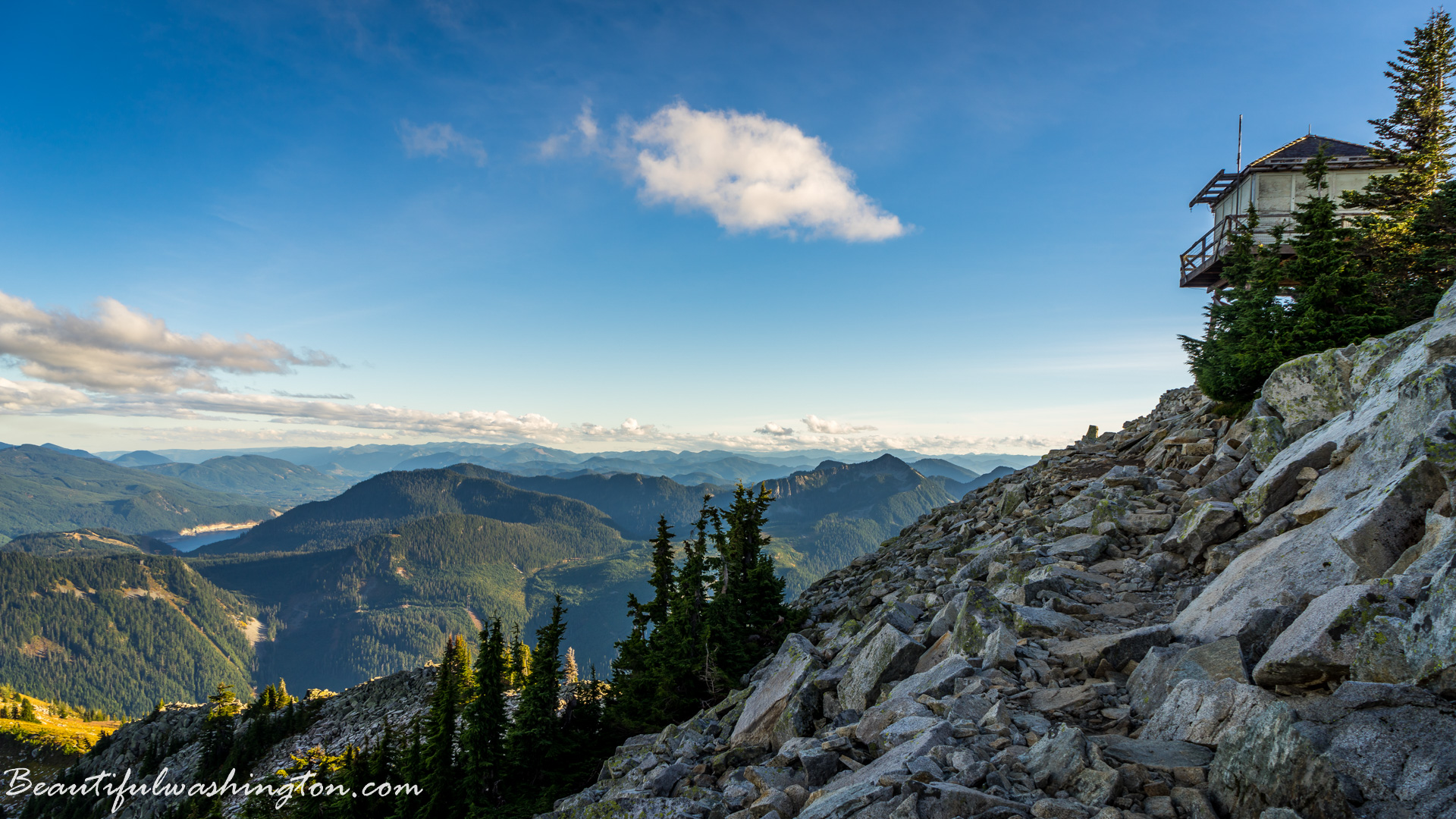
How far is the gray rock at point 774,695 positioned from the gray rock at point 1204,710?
335 inches

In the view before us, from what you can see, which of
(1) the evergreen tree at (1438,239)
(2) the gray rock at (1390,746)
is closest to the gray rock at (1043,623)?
(2) the gray rock at (1390,746)

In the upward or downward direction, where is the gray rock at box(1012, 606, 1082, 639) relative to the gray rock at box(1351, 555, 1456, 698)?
downward

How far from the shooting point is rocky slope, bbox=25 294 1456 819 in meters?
6.61

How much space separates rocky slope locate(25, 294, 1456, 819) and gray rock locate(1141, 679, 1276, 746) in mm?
28

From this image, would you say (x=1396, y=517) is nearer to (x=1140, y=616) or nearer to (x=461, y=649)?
(x=1140, y=616)

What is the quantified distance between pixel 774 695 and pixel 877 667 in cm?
362

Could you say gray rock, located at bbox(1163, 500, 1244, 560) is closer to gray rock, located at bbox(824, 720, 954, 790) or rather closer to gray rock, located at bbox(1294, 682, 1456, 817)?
gray rock, located at bbox(1294, 682, 1456, 817)

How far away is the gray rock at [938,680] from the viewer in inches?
457

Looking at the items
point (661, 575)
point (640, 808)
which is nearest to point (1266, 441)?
point (640, 808)

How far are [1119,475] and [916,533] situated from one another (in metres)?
15.0

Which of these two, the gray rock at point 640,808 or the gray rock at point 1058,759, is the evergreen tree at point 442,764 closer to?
the gray rock at point 640,808

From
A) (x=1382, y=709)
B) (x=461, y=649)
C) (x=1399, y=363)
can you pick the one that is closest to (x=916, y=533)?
(x=1399, y=363)

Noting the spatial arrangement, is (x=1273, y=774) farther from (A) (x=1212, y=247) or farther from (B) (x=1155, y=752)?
(A) (x=1212, y=247)

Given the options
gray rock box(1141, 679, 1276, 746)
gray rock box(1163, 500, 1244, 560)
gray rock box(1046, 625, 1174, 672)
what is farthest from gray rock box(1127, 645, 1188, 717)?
gray rock box(1163, 500, 1244, 560)
